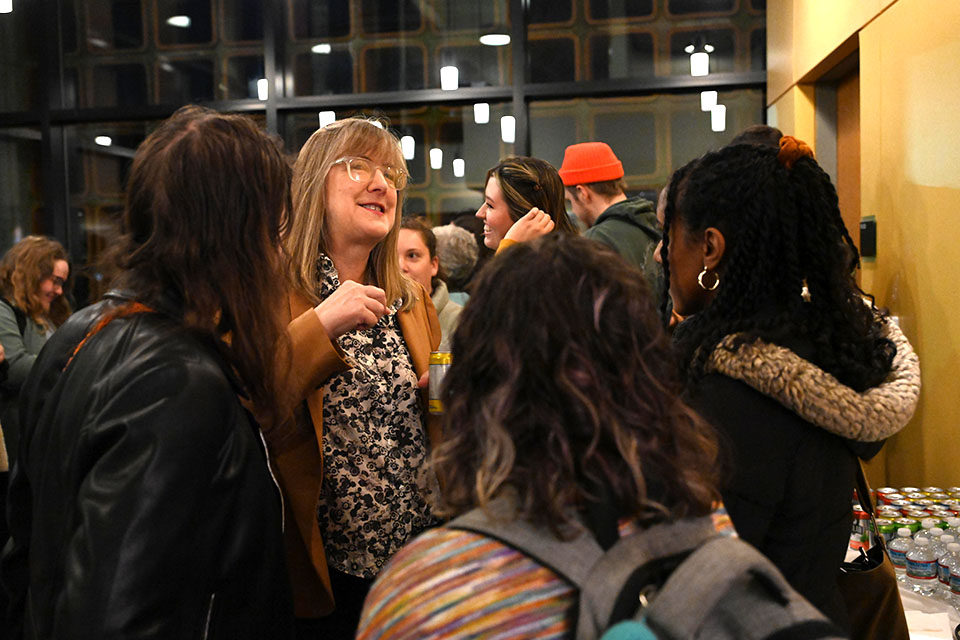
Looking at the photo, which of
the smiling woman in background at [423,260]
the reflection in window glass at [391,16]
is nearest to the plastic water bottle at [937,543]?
the smiling woman in background at [423,260]

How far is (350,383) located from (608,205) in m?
2.10

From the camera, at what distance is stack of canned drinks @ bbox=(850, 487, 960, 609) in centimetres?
211

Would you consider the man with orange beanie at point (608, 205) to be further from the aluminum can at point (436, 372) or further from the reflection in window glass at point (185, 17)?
Result: the reflection in window glass at point (185, 17)

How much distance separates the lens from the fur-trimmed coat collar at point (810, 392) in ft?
4.07

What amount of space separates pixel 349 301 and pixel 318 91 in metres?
4.83

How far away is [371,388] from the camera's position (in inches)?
71.7

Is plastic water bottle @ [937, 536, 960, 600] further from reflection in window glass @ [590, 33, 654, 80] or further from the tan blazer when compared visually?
reflection in window glass @ [590, 33, 654, 80]

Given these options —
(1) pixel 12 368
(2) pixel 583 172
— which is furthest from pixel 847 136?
(1) pixel 12 368

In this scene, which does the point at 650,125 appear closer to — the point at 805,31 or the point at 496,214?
the point at 805,31

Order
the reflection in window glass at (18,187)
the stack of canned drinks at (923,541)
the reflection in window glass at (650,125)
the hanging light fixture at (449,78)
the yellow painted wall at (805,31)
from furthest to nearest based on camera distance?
the reflection in window glass at (18,187)
the hanging light fixture at (449,78)
the reflection in window glass at (650,125)
the yellow painted wall at (805,31)
the stack of canned drinks at (923,541)

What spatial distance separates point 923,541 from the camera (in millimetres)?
2189

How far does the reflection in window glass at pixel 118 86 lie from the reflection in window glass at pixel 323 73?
1.17m

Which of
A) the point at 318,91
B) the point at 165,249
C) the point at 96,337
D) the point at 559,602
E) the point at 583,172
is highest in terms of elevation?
the point at 318,91

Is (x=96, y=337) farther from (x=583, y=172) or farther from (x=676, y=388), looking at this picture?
(x=583, y=172)
